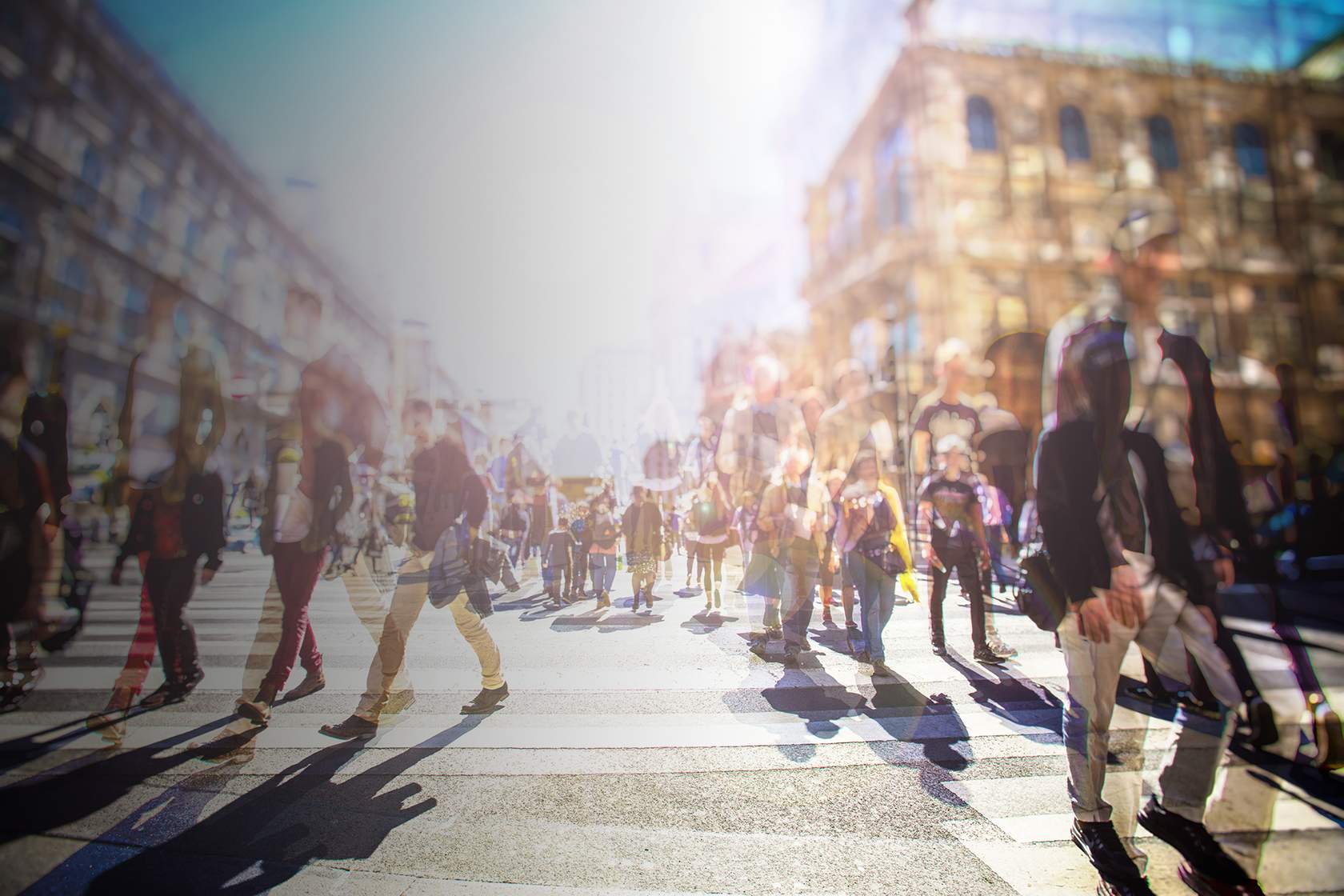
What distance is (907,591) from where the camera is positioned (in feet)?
6.69

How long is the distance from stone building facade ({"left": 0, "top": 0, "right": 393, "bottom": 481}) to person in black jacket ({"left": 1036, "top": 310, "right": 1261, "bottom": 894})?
97.0 inches

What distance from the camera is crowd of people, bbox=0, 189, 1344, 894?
1743 mm

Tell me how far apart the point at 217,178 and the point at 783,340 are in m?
2.46

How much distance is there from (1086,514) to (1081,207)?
1.13m

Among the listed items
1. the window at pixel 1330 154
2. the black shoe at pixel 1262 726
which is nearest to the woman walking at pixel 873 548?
the black shoe at pixel 1262 726

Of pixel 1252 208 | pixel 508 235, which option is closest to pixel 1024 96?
pixel 1252 208

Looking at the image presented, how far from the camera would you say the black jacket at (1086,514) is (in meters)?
1.55

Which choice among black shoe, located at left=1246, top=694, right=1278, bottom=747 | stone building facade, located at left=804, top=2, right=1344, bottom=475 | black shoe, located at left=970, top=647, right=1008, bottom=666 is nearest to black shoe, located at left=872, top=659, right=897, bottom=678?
black shoe, located at left=970, top=647, right=1008, bottom=666

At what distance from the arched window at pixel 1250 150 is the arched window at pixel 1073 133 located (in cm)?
63

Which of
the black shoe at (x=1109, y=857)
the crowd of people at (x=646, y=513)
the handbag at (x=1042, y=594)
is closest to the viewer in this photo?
the black shoe at (x=1109, y=857)

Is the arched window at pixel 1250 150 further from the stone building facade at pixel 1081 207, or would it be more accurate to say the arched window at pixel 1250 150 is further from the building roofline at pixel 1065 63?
the building roofline at pixel 1065 63

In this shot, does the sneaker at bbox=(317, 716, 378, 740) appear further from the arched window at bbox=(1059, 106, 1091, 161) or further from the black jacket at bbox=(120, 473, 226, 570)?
the arched window at bbox=(1059, 106, 1091, 161)

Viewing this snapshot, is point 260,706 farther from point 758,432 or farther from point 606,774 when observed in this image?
point 758,432

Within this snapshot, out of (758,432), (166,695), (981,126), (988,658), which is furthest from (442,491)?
(981,126)
